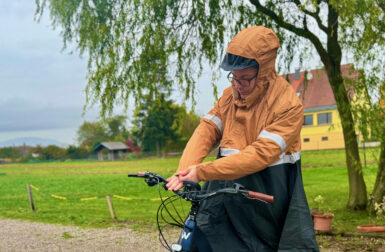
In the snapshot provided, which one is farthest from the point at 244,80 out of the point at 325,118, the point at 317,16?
the point at 325,118

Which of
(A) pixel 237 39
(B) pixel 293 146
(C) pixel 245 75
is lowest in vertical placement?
(B) pixel 293 146

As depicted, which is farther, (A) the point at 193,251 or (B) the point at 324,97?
(B) the point at 324,97

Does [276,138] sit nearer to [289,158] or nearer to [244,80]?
[289,158]

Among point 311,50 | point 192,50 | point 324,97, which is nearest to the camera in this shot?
point 192,50

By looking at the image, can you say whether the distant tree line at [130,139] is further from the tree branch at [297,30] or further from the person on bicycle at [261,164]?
the person on bicycle at [261,164]

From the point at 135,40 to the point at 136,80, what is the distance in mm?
798

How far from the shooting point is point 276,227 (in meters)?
2.74

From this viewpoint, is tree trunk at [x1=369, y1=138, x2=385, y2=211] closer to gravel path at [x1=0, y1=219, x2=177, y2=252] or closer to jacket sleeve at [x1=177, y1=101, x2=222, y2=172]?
gravel path at [x1=0, y1=219, x2=177, y2=252]

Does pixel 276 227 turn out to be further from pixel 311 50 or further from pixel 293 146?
pixel 311 50

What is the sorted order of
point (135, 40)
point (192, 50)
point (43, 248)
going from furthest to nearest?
point (192, 50) < point (135, 40) < point (43, 248)

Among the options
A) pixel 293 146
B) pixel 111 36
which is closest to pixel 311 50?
pixel 111 36

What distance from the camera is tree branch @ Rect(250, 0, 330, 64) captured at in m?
10.4

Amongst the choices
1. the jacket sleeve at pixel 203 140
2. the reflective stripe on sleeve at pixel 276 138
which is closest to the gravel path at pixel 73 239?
the jacket sleeve at pixel 203 140

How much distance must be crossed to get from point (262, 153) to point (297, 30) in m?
8.67
